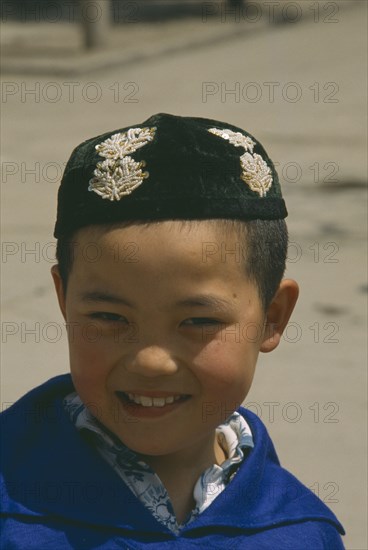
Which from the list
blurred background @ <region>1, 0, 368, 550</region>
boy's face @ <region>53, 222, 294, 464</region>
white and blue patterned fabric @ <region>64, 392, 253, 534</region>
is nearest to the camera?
boy's face @ <region>53, 222, 294, 464</region>

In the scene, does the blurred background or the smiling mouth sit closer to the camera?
the smiling mouth

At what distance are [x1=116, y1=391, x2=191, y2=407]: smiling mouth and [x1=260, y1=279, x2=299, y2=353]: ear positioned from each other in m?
0.23

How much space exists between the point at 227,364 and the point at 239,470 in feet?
0.81

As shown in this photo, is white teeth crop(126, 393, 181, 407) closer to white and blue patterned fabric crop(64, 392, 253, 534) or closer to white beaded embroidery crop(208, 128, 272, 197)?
white and blue patterned fabric crop(64, 392, 253, 534)

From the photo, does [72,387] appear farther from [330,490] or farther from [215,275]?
[330,490]

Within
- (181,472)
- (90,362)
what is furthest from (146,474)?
(90,362)

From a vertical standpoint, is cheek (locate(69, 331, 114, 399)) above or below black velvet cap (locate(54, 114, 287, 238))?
below

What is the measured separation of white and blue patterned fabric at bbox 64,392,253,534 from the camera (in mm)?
1979

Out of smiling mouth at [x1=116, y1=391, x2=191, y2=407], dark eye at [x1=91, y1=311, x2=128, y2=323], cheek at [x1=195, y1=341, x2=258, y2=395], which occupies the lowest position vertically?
smiling mouth at [x1=116, y1=391, x2=191, y2=407]

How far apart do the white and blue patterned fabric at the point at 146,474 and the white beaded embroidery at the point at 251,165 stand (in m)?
0.48

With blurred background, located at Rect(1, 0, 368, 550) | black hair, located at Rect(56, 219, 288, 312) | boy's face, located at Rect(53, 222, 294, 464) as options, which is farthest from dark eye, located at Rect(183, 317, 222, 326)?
blurred background, located at Rect(1, 0, 368, 550)

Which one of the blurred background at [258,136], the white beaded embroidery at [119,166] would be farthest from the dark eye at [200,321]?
the blurred background at [258,136]

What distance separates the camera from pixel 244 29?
1035 centimetres

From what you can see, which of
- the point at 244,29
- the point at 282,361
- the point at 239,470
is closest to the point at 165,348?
the point at 239,470
